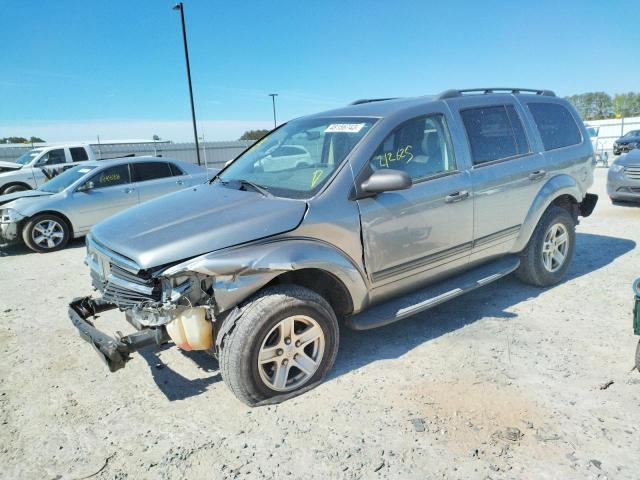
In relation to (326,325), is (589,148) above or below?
above

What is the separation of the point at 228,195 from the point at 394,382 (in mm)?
1770

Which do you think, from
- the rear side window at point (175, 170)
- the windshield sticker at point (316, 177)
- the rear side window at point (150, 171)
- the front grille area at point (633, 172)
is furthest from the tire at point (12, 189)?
the front grille area at point (633, 172)

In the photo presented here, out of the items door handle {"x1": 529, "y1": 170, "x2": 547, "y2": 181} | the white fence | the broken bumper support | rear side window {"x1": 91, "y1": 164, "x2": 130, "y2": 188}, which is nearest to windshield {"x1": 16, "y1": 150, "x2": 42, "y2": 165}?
the white fence

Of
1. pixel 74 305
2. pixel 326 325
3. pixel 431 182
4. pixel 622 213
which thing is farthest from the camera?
pixel 622 213

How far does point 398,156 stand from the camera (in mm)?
3422

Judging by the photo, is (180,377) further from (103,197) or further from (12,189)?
(12,189)

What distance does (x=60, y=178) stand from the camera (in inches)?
336

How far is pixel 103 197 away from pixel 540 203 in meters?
7.04

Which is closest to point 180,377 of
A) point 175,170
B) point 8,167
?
point 175,170

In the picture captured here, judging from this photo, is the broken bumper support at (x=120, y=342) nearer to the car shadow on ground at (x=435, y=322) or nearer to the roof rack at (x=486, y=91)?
the car shadow on ground at (x=435, y=322)

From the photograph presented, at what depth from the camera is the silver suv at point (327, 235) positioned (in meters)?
2.70

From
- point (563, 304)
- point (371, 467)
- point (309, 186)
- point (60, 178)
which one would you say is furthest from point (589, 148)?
point (60, 178)

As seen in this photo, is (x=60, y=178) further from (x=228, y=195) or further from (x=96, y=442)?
(x=96, y=442)

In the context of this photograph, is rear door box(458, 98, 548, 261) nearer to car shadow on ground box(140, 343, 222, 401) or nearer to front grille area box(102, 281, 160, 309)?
car shadow on ground box(140, 343, 222, 401)
